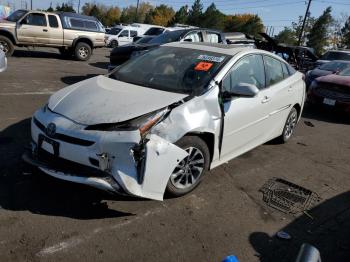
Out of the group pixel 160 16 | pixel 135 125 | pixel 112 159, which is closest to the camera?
pixel 112 159

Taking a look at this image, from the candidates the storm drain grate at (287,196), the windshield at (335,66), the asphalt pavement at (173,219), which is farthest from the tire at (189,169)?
the windshield at (335,66)

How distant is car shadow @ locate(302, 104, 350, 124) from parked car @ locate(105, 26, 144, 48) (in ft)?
65.4

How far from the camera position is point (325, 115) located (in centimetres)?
972

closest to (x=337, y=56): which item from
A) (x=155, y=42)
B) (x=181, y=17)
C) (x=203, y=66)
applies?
(x=155, y=42)

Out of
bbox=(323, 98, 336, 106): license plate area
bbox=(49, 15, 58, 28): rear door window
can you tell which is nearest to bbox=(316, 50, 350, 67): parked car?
bbox=(323, 98, 336, 106): license plate area

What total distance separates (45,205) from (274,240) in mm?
2217

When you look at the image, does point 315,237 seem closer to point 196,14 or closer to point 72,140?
point 72,140

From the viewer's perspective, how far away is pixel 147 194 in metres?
3.52

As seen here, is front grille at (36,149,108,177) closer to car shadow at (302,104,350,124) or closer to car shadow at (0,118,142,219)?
car shadow at (0,118,142,219)

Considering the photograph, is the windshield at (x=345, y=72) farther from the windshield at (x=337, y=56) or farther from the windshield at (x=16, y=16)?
the windshield at (x=16, y=16)

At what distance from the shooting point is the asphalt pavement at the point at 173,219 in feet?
10.4

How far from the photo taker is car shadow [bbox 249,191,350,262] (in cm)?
337

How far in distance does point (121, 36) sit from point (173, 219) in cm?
2648

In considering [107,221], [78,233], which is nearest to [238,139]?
[107,221]
